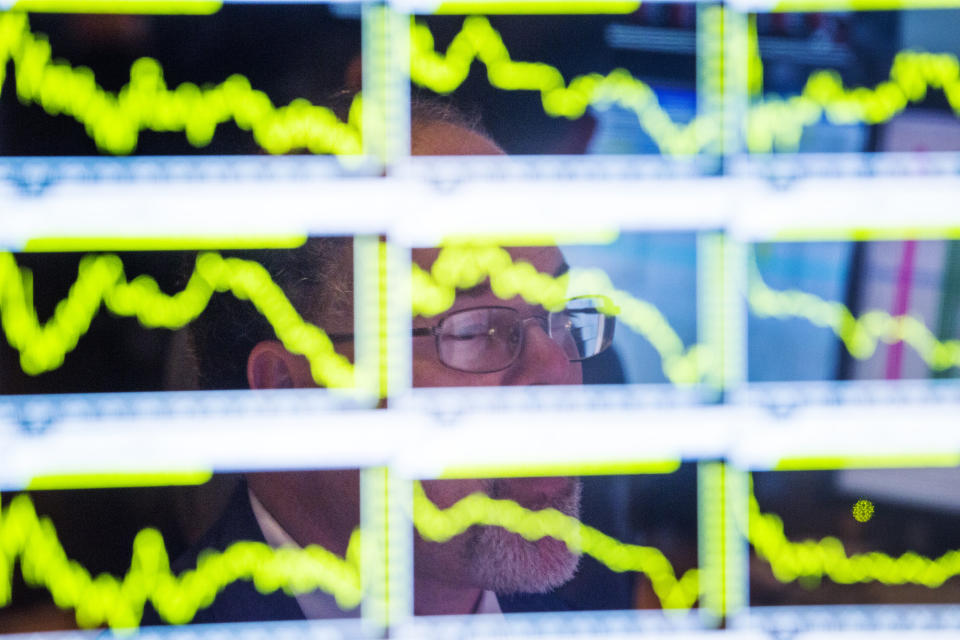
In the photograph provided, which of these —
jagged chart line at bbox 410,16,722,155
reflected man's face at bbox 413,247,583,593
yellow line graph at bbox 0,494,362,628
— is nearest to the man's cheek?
reflected man's face at bbox 413,247,583,593

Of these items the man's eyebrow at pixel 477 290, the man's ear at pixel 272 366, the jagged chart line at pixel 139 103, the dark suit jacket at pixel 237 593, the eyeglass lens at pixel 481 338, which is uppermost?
the jagged chart line at pixel 139 103

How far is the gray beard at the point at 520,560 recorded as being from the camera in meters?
0.84

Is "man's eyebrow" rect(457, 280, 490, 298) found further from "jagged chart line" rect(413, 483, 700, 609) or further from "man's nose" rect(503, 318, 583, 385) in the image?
"jagged chart line" rect(413, 483, 700, 609)

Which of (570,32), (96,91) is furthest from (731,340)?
(96,91)

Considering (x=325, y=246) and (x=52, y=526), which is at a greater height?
(x=325, y=246)

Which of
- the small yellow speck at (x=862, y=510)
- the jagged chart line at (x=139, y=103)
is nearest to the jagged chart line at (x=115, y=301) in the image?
the jagged chart line at (x=139, y=103)

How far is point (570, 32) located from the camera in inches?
32.3

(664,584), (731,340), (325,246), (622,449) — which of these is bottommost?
(664,584)

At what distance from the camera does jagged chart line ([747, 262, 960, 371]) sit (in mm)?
838

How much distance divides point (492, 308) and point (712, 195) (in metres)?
0.30

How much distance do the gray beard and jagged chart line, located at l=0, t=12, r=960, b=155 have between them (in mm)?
493

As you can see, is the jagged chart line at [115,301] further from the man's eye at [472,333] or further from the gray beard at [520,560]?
the gray beard at [520,560]

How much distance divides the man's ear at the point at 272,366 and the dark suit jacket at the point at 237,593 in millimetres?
129

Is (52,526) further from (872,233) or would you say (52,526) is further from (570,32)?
(872,233)
